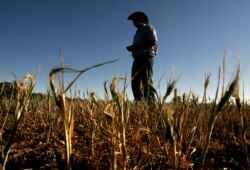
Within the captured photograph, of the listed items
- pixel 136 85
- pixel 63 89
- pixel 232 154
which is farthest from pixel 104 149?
pixel 136 85

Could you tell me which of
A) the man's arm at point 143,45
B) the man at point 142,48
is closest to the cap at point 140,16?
the man at point 142,48

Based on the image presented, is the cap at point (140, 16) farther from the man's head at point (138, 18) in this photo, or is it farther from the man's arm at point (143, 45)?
the man's arm at point (143, 45)

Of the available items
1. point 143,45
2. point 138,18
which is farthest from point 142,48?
point 138,18

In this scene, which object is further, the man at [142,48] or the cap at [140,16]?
the cap at [140,16]

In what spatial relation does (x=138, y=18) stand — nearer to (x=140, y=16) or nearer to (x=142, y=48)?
(x=140, y=16)

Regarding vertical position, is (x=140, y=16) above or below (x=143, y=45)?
above

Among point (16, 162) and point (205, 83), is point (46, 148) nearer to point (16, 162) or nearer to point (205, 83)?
point (16, 162)

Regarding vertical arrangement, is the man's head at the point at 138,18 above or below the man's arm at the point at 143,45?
above

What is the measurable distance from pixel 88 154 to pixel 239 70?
84cm

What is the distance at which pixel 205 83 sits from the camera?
1246 millimetres

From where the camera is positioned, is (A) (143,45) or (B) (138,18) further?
(B) (138,18)

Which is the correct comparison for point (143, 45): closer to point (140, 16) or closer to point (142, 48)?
point (142, 48)

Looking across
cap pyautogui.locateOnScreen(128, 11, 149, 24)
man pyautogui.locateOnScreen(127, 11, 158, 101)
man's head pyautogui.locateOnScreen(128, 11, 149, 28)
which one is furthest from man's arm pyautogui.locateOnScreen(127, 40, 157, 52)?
cap pyautogui.locateOnScreen(128, 11, 149, 24)

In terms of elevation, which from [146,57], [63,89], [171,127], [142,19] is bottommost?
[171,127]
